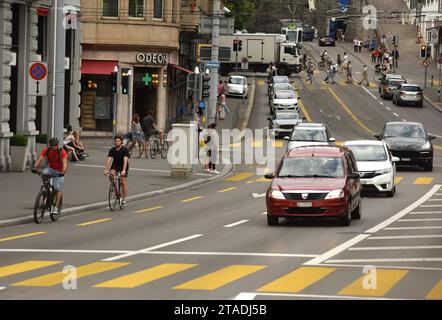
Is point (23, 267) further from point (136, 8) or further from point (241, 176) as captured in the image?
point (136, 8)

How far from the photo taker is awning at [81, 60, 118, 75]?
65.3 metres

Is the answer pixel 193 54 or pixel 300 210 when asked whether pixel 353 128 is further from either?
pixel 300 210

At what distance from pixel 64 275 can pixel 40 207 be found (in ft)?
30.8

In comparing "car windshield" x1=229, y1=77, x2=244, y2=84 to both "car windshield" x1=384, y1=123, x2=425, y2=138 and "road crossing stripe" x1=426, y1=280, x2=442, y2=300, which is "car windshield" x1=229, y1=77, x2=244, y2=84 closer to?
"car windshield" x1=384, y1=123, x2=425, y2=138

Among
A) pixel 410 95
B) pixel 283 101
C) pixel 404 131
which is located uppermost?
pixel 410 95

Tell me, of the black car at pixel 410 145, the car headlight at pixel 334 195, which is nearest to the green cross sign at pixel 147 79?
the black car at pixel 410 145

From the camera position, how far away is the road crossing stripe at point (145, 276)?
1609 cm

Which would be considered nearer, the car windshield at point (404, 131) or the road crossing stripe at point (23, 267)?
the road crossing stripe at point (23, 267)

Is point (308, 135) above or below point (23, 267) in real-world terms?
above

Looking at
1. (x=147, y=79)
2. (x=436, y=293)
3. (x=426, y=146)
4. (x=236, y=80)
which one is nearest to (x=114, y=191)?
(x=436, y=293)

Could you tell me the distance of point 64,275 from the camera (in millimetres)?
17125

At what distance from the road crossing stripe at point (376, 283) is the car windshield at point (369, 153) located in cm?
1776

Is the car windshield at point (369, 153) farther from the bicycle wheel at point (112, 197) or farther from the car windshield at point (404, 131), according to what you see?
the car windshield at point (404, 131)
